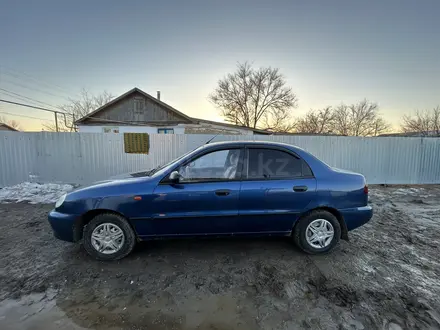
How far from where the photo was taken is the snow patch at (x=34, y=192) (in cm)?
602

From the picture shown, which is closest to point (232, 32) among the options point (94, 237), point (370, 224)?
point (370, 224)

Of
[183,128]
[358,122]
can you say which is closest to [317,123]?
[358,122]

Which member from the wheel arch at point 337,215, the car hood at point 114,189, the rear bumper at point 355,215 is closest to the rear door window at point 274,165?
the wheel arch at point 337,215

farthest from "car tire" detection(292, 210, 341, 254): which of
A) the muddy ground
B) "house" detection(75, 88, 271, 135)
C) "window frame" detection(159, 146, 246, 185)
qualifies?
"house" detection(75, 88, 271, 135)

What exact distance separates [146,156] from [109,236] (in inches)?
211

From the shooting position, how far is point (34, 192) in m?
6.58

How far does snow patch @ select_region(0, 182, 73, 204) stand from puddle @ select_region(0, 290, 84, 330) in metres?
4.67

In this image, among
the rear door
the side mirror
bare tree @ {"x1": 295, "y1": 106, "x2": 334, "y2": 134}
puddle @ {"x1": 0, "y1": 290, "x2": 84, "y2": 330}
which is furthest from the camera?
bare tree @ {"x1": 295, "y1": 106, "x2": 334, "y2": 134}

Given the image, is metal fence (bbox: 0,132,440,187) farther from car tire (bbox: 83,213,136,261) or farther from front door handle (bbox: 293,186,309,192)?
car tire (bbox: 83,213,136,261)

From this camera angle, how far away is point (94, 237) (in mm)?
2785

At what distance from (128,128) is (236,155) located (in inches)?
644

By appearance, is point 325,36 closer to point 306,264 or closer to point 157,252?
point 306,264

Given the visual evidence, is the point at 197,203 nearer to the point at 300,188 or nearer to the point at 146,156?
the point at 300,188

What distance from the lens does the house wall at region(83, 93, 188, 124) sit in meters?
17.5
